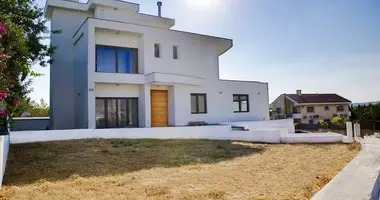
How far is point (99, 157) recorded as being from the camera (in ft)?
31.0

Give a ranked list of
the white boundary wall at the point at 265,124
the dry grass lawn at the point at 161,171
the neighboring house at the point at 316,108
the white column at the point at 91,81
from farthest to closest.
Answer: the neighboring house at the point at 316,108
the white boundary wall at the point at 265,124
the white column at the point at 91,81
the dry grass lawn at the point at 161,171

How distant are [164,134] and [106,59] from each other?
6.30 meters

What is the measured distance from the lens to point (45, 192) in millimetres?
5781

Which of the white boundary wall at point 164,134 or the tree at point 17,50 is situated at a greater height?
the tree at point 17,50

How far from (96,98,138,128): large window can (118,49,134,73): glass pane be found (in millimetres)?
1983

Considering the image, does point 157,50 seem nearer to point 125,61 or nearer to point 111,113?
point 125,61

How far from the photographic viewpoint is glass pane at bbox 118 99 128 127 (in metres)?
17.2

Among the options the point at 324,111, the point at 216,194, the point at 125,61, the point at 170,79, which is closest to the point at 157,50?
the point at 125,61

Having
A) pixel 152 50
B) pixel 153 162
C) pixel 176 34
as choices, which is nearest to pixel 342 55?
pixel 176 34

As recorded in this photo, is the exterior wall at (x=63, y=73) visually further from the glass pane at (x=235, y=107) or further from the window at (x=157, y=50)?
the glass pane at (x=235, y=107)

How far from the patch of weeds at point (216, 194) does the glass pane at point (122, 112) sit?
40.7ft

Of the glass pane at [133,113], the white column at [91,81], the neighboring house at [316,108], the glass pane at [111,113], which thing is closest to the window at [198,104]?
the glass pane at [133,113]

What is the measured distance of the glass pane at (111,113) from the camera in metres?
16.8

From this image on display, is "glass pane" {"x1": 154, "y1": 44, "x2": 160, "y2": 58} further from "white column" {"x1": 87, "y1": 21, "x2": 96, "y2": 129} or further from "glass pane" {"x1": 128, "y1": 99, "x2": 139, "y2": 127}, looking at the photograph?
"white column" {"x1": 87, "y1": 21, "x2": 96, "y2": 129}
